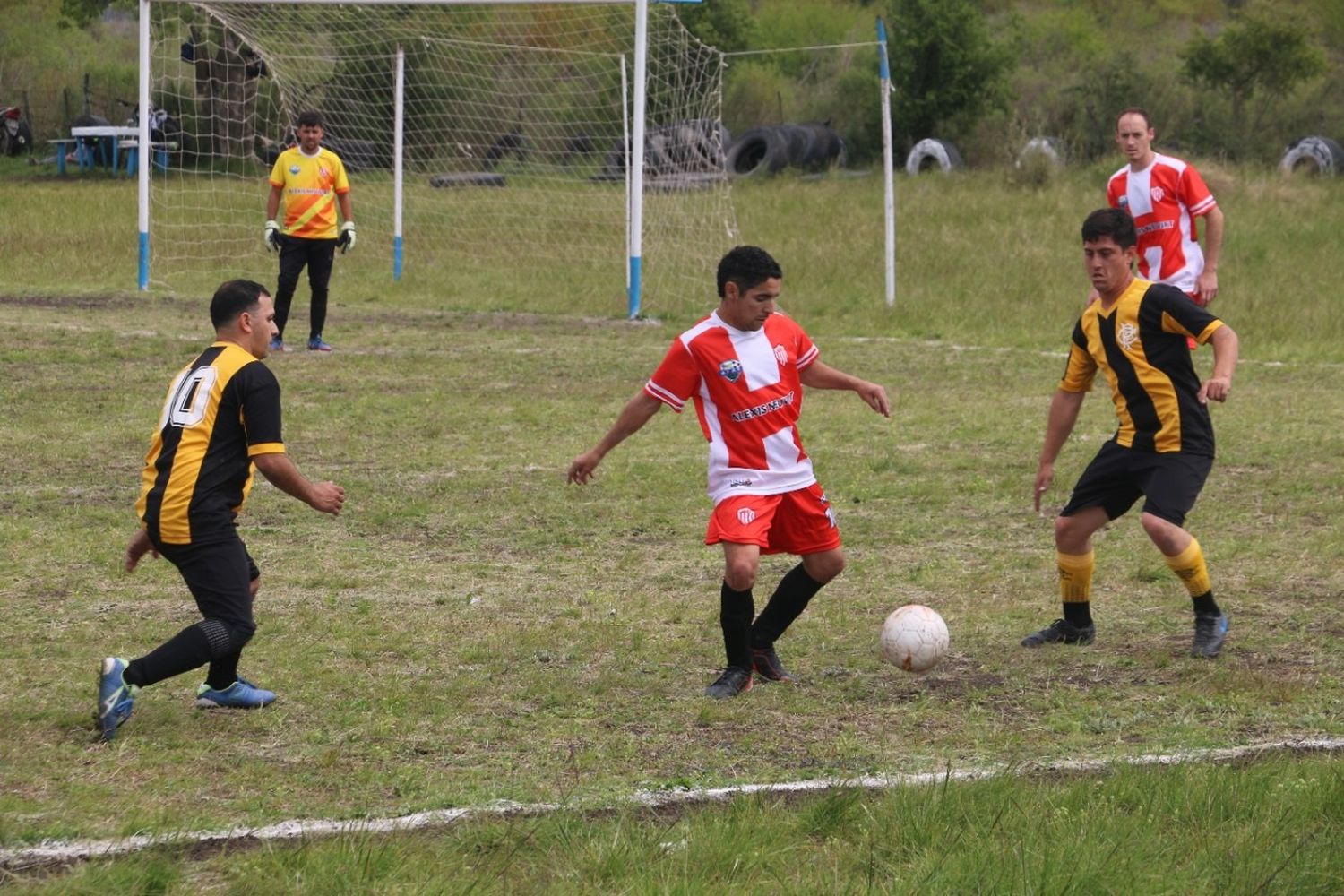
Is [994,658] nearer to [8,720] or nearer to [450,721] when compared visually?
[450,721]

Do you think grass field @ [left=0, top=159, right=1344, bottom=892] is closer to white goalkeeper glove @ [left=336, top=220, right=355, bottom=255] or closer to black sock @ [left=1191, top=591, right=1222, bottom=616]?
black sock @ [left=1191, top=591, right=1222, bottom=616]

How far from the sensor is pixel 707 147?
20.5 meters

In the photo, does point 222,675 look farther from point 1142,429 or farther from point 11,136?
point 11,136

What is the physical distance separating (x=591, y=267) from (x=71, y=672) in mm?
15403

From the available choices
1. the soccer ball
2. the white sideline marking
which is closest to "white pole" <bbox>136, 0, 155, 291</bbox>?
the soccer ball

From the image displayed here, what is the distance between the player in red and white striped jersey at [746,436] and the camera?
5652 mm

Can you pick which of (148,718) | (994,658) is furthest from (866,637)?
(148,718)

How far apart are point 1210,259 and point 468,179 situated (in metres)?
15.5

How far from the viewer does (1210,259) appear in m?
9.30

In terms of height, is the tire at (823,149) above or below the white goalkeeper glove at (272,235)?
above

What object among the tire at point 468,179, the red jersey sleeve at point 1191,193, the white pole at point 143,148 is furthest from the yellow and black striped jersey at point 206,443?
the tire at point 468,179

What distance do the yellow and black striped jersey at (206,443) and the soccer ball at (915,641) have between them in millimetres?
2109

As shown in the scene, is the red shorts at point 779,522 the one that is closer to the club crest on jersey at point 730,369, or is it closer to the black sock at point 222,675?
the club crest on jersey at point 730,369

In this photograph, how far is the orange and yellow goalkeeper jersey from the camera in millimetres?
13969
